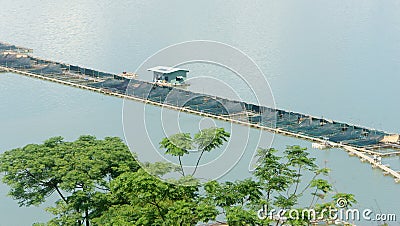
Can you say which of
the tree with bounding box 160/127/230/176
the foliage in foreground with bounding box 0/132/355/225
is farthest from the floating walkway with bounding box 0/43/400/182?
the tree with bounding box 160/127/230/176

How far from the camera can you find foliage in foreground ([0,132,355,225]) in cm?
408

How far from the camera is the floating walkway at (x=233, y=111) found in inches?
349

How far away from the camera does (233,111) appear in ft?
31.8

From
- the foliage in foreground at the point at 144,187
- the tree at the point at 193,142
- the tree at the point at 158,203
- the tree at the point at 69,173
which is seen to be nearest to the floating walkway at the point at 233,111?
the tree at the point at 69,173

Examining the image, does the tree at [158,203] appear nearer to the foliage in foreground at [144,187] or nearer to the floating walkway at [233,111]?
the foliage in foreground at [144,187]

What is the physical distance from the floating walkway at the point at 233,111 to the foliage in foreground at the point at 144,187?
1774 millimetres

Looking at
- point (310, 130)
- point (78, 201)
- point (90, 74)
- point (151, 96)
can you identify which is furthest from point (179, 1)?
point (78, 201)

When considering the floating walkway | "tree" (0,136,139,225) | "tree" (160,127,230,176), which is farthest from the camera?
the floating walkway

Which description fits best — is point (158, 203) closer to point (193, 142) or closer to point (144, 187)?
point (144, 187)

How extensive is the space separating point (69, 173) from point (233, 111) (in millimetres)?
4701

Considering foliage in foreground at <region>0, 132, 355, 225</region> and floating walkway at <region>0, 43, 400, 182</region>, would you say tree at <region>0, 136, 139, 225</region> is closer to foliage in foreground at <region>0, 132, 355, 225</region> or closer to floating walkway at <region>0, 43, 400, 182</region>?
foliage in foreground at <region>0, 132, 355, 225</region>

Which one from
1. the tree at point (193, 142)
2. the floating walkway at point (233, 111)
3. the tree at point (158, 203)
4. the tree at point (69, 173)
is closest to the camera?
the tree at point (158, 203)

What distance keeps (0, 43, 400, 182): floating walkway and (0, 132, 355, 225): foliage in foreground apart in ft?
5.82

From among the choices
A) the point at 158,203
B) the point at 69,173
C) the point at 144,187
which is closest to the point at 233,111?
the point at 69,173
